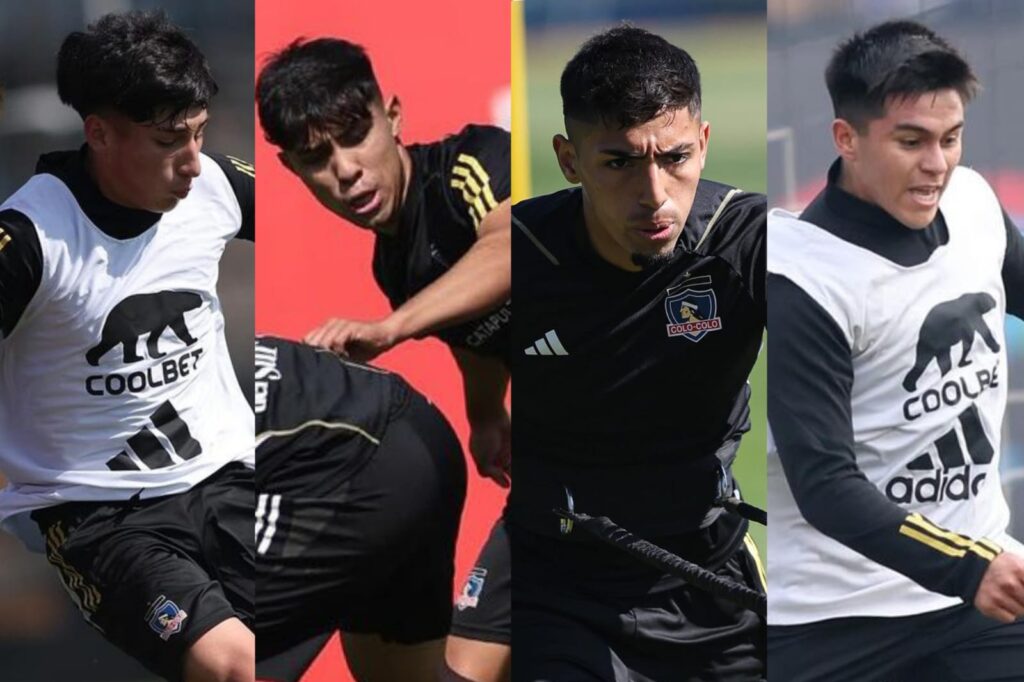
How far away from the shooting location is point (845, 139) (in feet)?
12.7

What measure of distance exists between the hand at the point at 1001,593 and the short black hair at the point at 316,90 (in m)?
2.03

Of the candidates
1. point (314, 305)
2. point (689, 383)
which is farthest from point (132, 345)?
point (689, 383)

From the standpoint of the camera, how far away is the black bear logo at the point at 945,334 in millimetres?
3842

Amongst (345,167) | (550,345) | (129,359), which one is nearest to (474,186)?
(345,167)

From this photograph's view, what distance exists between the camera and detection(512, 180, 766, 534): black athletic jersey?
13.0ft

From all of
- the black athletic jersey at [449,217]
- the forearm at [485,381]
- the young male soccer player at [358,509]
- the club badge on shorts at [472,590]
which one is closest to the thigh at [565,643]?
the club badge on shorts at [472,590]

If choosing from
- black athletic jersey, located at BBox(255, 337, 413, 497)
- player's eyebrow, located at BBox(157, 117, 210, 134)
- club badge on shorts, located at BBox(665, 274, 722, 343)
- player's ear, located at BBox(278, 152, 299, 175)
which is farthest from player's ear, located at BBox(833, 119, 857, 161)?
player's eyebrow, located at BBox(157, 117, 210, 134)

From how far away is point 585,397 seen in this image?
404 centimetres

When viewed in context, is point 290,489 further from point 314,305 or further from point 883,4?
point 883,4

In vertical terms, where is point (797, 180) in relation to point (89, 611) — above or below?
above

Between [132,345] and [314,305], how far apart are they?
1.66ft

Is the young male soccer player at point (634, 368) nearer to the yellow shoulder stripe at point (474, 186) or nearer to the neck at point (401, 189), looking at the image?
the yellow shoulder stripe at point (474, 186)

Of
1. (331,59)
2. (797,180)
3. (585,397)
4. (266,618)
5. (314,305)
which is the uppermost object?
(331,59)

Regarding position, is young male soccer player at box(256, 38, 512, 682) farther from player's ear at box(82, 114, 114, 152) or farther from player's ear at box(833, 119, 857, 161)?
player's ear at box(833, 119, 857, 161)
